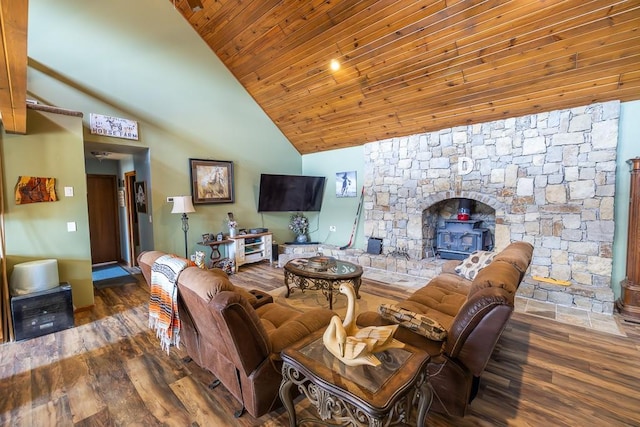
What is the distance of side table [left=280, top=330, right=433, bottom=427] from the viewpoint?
3.91 feet

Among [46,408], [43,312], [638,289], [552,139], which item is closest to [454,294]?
[638,289]

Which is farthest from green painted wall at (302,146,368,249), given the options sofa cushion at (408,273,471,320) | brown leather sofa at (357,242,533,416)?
brown leather sofa at (357,242,533,416)

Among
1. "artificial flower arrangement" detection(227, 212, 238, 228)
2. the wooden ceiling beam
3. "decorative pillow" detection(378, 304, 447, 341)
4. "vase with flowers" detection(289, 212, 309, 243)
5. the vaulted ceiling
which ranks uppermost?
the vaulted ceiling

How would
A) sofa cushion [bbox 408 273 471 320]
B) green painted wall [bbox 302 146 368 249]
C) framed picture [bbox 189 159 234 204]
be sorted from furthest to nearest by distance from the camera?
green painted wall [bbox 302 146 368 249], framed picture [bbox 189 159 234 204], sofa cushion [bbox 408 273 471 320]

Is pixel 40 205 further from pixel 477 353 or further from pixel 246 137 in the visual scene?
pixel 477 353

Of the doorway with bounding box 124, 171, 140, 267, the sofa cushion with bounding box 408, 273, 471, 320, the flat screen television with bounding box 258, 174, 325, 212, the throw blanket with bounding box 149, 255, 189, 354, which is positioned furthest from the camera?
the flat screen television with bounding box 258, 174, 325, 212

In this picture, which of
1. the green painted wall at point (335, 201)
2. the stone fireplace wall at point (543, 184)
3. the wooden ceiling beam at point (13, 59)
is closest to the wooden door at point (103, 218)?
Result: the wooden ceiling beam at point (13, 59)

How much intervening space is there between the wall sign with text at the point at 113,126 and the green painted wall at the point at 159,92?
77 mm

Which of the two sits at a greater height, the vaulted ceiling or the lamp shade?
the vaulted ceiling

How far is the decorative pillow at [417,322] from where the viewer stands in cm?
185

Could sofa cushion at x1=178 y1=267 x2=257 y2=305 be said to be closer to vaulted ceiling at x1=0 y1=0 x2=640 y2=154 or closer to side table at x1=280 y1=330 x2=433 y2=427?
side table at x1=280 y1=330 x2=433 y2=427

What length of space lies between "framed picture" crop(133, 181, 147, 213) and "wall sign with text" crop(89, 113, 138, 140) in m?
0.95

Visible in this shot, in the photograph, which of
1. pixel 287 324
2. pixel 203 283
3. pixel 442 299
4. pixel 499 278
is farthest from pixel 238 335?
pixel 442 299

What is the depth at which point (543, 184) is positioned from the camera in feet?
12.8
